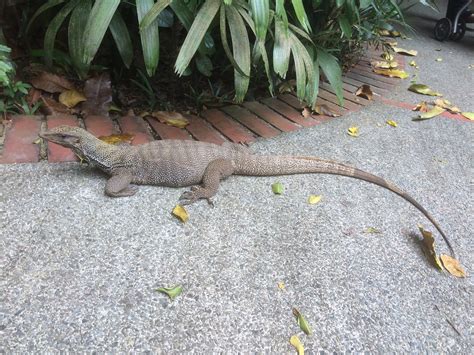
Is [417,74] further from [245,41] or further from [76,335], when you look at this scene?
[76,335]

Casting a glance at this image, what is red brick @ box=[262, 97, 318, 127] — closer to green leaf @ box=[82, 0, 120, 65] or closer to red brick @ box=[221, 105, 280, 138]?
red brick @ box=[221, 105, 280, 138]

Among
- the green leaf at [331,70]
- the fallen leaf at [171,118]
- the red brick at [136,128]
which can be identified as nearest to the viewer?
the red brick at [136,128]

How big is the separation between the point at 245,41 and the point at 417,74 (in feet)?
9.23

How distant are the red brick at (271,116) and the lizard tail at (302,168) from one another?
0.54 m

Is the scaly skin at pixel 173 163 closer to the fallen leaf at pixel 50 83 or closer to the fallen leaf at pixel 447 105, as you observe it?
the fallen leaf at pixel 50 83

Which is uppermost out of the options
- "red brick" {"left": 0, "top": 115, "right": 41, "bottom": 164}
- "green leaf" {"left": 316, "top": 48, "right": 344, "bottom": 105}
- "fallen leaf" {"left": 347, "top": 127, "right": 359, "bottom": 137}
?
"green leaf" {"left": 316, "top": 48, "right": 344, "bottom": 105}

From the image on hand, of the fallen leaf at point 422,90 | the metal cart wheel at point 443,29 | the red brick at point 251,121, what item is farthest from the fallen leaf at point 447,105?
the metal cart wheel at point 443,29

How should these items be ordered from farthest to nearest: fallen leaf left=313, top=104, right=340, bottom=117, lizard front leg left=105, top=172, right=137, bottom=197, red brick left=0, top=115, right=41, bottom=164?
fallen leaf left=313, top=104, right=340, bottom=117
red brick left=0, top=115, right=41, bottom=164
lizard front leg left=105, top=172, right=137, bottom=197

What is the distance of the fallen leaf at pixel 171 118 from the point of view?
274 cm

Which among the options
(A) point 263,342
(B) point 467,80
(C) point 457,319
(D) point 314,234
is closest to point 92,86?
(D) point 314,234

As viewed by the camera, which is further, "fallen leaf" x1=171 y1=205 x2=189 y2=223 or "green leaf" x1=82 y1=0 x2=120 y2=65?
"green leaf" x1=82 y1=0 x2=120 y2=65

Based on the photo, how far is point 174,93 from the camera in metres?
3.01

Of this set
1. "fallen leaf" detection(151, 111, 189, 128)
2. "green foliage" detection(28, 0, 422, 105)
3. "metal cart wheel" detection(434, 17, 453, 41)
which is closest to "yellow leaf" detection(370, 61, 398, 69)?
"green foliage" detection(28, 0, 422, 105)

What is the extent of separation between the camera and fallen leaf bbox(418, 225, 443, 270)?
6.39ft
